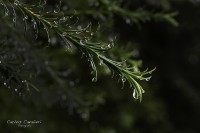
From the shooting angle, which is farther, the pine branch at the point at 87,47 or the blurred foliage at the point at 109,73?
the blurred foliage at the point at 109,73

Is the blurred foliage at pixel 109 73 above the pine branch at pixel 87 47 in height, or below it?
below

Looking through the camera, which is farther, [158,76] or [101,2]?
[158,76]

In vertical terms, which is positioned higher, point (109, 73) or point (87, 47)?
point (87, 47)

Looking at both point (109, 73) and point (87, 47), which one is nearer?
point (87, 47)

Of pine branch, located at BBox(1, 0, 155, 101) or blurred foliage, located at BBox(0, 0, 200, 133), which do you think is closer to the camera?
pine branch, located at BBox(1, 0, 155, 101)

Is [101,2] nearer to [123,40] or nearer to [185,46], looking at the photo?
[123,40]

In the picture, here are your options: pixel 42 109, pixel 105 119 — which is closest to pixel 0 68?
pixel 42 109

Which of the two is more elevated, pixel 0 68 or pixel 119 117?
pixel 0 68

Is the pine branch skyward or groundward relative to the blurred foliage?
skyward
